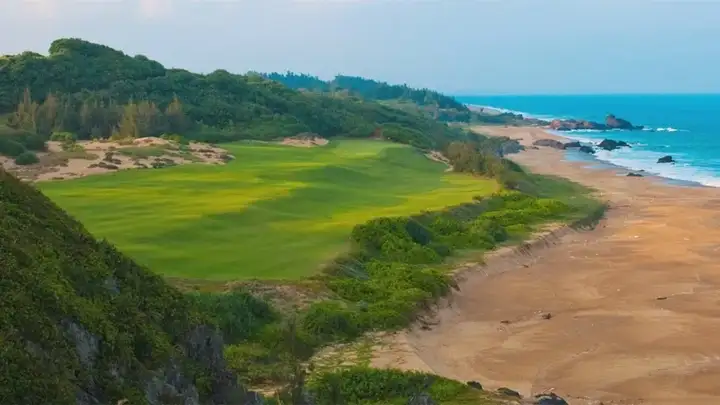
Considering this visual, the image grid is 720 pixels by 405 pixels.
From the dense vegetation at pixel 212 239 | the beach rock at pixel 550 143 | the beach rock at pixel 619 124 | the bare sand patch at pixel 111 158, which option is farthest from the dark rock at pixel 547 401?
the beach rock at pixel 619 124

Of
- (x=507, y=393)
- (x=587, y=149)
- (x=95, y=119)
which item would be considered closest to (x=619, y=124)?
(x=587, y=149)

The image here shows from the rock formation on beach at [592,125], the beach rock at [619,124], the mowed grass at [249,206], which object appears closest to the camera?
the mowed grass at [249,206]

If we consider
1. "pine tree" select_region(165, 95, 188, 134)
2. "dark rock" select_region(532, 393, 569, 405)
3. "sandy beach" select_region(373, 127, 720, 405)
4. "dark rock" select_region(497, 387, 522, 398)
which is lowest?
"sandy beach" select_region(373, 127, 720, 405)

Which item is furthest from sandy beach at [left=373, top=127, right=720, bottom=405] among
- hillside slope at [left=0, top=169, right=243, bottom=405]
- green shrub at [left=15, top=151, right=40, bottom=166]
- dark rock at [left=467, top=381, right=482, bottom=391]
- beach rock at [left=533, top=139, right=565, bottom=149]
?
beach rock at [left=533, top=139, right=565, bottom=149]

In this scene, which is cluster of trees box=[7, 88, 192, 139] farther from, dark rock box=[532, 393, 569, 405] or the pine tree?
dark rock box=[532, 393, 569, 405]

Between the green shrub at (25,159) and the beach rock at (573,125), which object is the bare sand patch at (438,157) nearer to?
the green shrub at (25,159)

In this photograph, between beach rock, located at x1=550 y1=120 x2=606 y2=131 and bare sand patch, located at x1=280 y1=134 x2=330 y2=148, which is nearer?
bare sand patch, located at x1=280 y1=134 x2=330 y2=148
